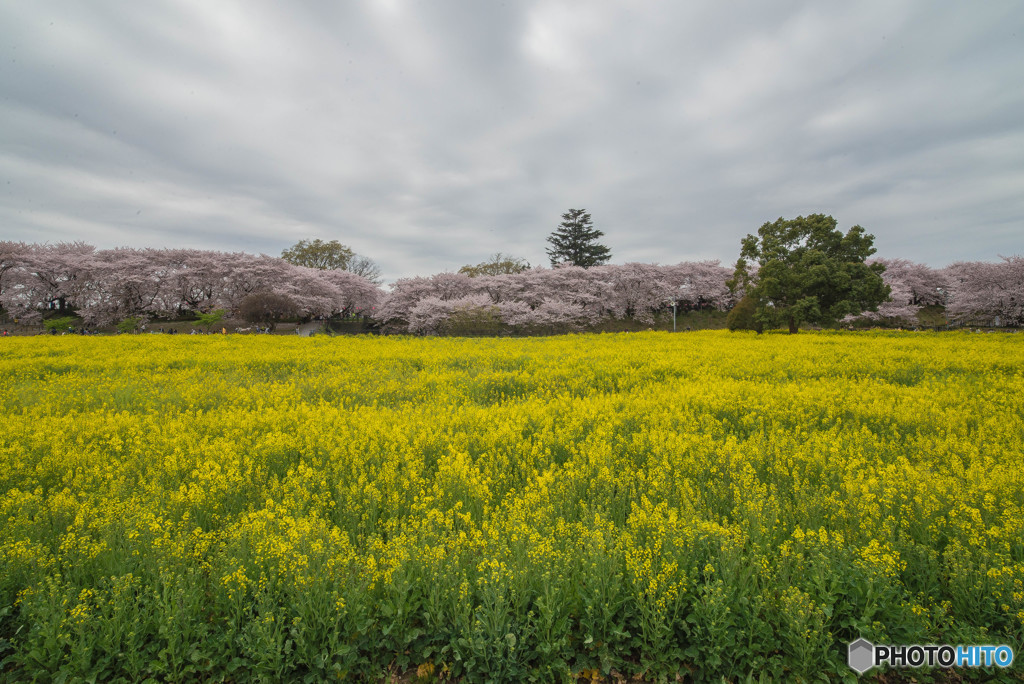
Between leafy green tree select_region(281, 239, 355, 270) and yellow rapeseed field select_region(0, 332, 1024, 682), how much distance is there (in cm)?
6498

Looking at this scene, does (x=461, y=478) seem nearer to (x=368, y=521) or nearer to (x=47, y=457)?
(x=368, y=521)

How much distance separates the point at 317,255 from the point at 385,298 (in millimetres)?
27865

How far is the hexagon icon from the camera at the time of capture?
2.29 metres

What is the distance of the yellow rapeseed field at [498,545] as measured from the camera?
7.65ft

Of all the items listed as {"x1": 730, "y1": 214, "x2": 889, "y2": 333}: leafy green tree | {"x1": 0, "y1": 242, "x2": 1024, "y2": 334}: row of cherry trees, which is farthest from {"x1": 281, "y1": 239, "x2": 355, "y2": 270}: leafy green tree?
{"x1": 730, "y1": 214, "x2": 889, "y2": 333}: leafy green tree

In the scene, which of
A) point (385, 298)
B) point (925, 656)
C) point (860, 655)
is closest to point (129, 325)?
point (385, 298)

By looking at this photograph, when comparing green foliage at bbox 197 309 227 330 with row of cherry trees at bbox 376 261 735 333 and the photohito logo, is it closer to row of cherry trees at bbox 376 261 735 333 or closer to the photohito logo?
row of cherry trees at bbox 376 261 735 333

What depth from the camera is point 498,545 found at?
2.87 metres

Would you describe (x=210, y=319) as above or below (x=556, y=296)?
below

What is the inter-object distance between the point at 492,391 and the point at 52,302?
58478 mm

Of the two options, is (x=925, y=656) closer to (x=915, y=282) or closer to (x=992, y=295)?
(x=992, y=295)

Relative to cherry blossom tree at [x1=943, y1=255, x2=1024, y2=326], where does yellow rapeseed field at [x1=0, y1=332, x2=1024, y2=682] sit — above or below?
below

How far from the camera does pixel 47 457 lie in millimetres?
4438

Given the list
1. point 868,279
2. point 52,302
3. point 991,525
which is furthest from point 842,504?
point 52,302
